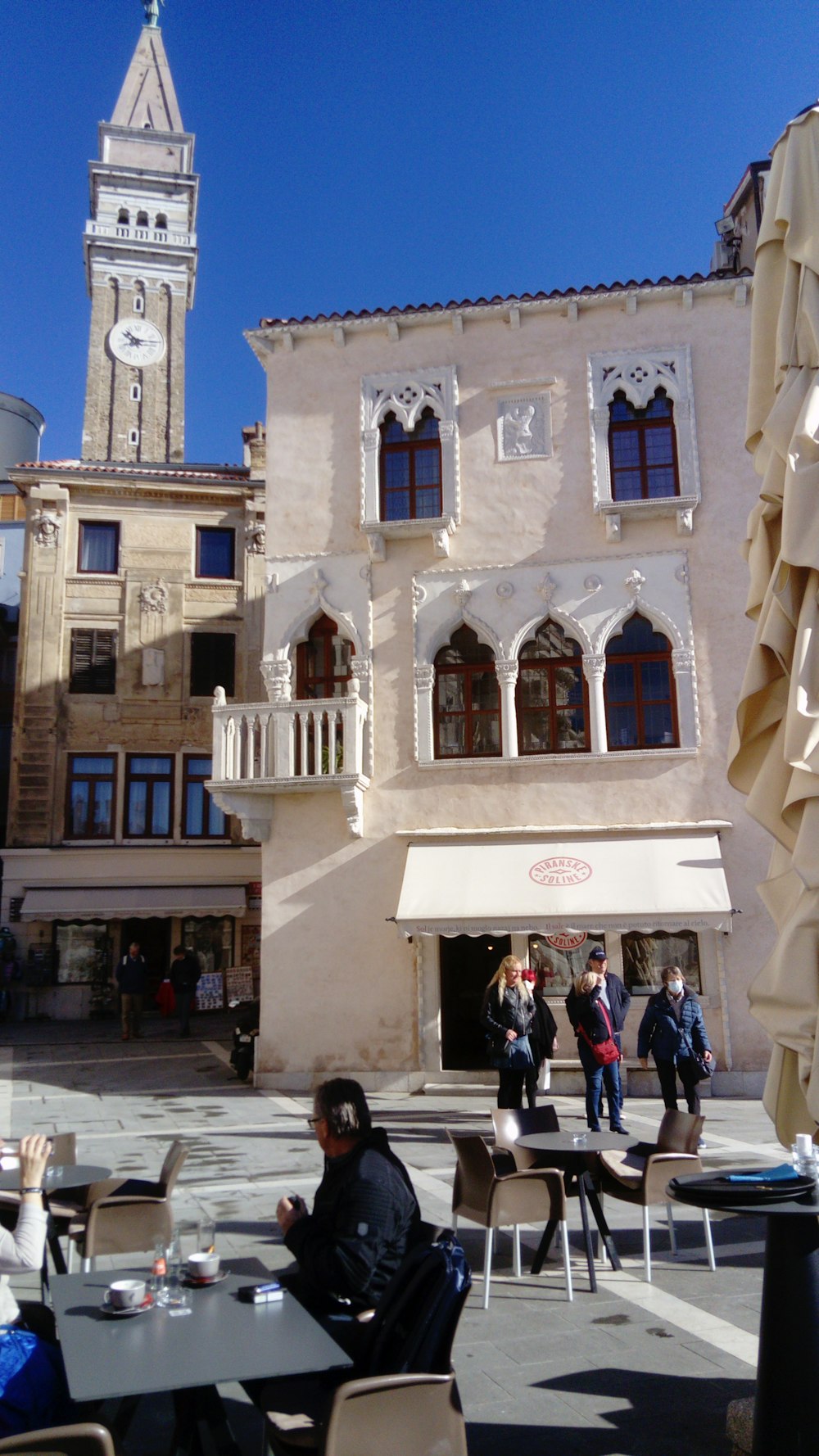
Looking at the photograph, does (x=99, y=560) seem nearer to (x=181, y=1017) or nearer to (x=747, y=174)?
(x=181, y=1017)

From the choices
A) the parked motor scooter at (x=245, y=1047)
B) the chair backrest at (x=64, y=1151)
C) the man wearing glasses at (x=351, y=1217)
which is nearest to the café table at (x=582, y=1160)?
the man wearing glasses at (x=351, y=1217)

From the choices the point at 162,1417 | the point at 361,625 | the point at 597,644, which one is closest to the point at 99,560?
the point at 361,625

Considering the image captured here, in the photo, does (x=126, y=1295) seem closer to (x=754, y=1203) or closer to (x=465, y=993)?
(x=754, y=1203)

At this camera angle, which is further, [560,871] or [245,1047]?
[245,1047]

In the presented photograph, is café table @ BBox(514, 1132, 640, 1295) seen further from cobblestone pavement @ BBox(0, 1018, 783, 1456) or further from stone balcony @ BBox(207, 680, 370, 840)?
stone balcony @ BBox(207, 680, 370, 840)

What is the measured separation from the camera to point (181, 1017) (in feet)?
74.4

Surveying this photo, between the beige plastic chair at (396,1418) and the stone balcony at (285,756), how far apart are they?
12260 mm

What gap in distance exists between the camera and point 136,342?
51875 millimetres

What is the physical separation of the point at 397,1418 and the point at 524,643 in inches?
528

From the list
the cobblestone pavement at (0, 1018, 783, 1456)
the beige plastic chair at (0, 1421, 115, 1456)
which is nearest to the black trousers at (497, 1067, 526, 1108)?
the cobblestone pavement at (0, 1018, 783, 1456)

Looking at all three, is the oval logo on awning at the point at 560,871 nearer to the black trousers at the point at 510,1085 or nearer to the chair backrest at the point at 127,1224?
the black trousers at the point at 510,1085

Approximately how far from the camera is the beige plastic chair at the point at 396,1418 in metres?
2.99

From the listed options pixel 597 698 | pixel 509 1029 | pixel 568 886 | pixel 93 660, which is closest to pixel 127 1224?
pixel 509 1029

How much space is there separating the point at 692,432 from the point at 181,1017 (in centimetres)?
1496
